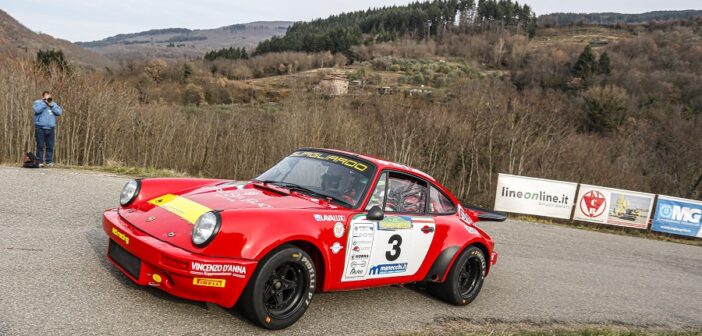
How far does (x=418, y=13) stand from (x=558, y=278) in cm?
14760

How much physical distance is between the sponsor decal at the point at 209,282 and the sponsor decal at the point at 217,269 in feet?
0.16

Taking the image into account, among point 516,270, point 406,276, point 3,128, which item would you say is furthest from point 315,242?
point 3,128

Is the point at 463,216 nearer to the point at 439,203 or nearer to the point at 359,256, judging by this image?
the point at 439,203

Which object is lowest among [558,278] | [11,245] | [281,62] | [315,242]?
[558,278]

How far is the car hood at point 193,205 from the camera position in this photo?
4.55 meters

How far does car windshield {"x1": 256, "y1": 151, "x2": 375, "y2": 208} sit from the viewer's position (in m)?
5.45

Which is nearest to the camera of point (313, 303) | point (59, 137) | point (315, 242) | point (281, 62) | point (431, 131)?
point (315, 242)

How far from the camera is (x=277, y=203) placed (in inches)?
194

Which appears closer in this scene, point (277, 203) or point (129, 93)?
point (277, 203)

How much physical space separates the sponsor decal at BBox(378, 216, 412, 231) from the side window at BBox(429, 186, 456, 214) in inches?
22.3

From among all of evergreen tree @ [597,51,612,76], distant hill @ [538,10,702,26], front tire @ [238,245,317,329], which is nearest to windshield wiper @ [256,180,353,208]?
front tire @ [238,245,317,329]

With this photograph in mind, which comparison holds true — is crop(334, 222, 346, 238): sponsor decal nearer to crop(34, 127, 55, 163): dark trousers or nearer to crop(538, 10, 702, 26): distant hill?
crop(34, 127, 55, 163): dark trousers

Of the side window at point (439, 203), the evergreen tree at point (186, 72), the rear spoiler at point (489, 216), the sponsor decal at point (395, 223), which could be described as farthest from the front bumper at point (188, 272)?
the evergreen tree at point (186, 72)

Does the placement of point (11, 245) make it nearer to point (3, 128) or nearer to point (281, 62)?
point (3, 128)
